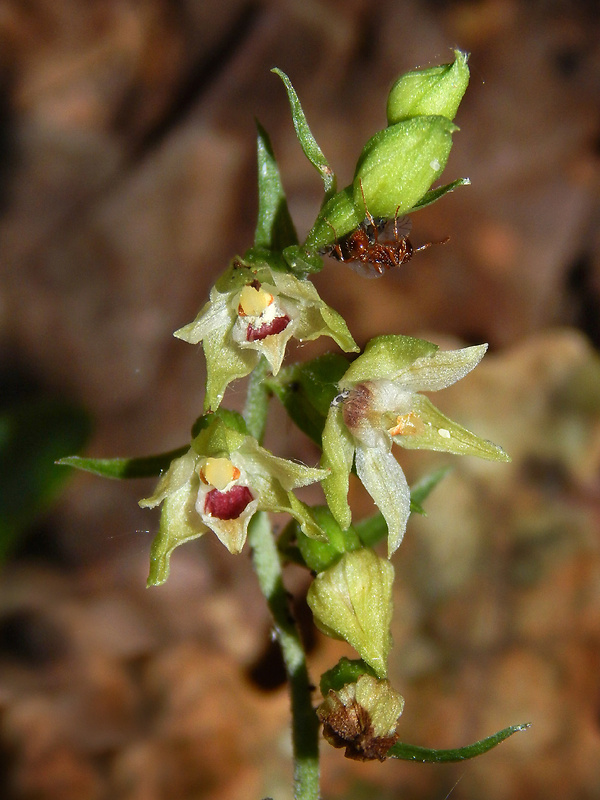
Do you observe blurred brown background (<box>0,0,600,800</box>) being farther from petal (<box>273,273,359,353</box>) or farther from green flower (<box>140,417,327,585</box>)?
petal (<box>273,273,359,353</box>)

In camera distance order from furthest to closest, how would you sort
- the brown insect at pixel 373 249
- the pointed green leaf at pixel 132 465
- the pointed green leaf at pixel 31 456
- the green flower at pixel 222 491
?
the pointed green leaf at pixel 31 456
the brown insect at pixel 373 249
the pointed green leaf at pixel 132 465
the green flower at pixel 222 491

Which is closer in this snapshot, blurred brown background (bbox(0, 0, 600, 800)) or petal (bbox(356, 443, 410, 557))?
petal (bbox(356, 443, 410, 557))

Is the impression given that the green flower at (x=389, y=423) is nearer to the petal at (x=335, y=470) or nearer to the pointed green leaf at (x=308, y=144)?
the petal at (x=335, y=470)

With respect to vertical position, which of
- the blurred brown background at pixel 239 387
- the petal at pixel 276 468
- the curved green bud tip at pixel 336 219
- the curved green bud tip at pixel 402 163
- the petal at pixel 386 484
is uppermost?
the curved green bud tip at pixel 402 163

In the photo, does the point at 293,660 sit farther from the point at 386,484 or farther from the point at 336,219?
the point at 336,219

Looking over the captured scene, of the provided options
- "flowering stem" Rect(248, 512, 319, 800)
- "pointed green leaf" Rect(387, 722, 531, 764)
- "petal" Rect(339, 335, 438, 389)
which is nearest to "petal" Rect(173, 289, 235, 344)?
"petal" Rect(339, 335, 438, 389)

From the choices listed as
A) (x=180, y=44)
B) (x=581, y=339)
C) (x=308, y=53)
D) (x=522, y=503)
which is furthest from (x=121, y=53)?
(x=522, y=503)

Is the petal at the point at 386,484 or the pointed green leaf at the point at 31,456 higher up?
the petal at the point at 386,484

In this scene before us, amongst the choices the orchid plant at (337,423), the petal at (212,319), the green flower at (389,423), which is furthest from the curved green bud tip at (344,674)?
the petal at (212,319)
